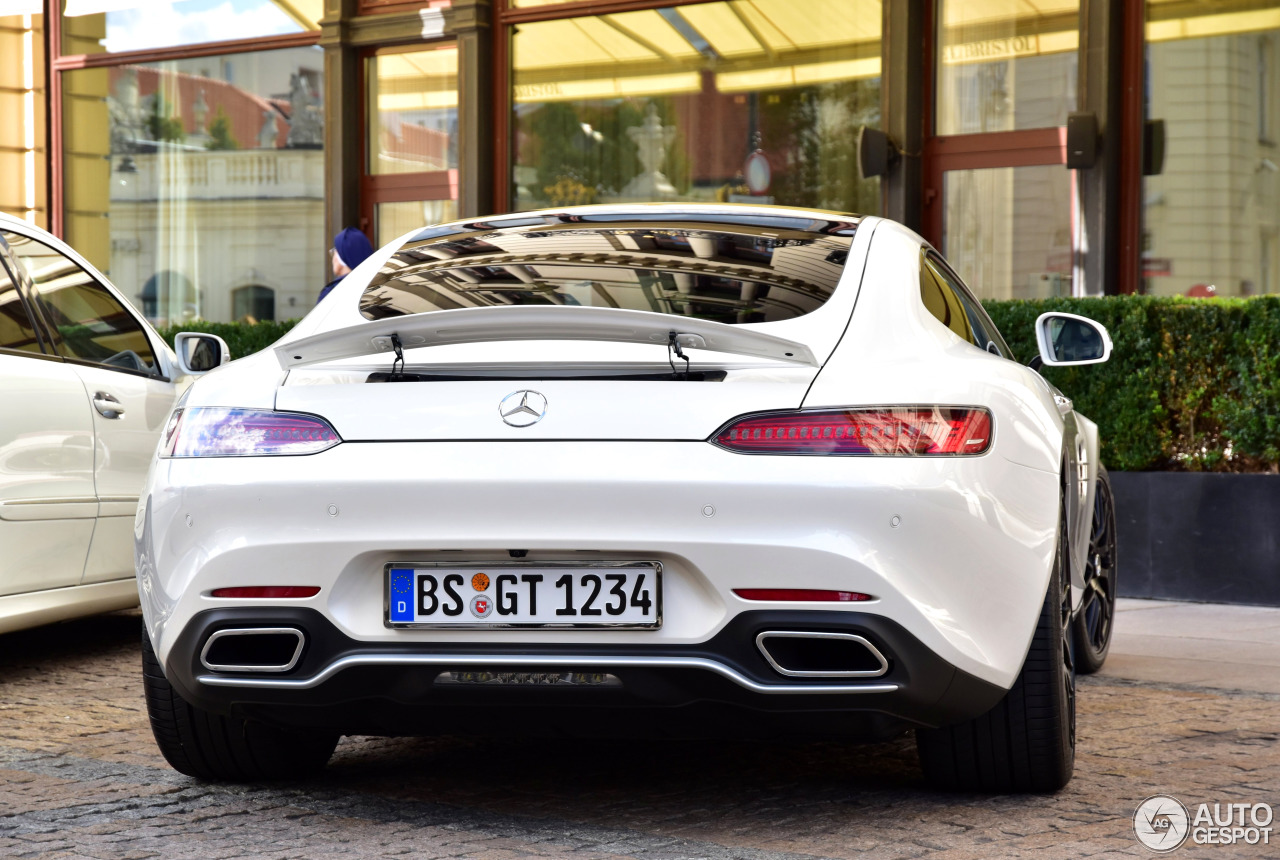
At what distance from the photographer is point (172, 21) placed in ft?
49.2

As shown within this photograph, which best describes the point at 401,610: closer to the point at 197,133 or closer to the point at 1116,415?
the point at 1116,415

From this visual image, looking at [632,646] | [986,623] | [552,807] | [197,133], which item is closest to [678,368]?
[632,646]

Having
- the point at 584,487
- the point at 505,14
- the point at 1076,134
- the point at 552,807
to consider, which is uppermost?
the point at 505,14

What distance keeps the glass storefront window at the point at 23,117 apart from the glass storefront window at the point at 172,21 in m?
0.50

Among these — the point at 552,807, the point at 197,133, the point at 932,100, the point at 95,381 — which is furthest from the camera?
the point at 197,133

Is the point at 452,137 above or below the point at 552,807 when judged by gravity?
above

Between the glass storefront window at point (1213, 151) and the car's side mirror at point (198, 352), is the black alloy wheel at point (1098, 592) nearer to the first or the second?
the car's side mirror at point (198, 352)

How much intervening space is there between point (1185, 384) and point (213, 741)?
5553mm

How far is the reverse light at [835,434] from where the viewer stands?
3164mm

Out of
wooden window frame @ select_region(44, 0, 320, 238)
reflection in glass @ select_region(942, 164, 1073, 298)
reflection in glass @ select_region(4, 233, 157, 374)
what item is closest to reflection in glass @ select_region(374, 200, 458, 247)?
wooden window frame @ select_region(44, 0, 320, 238)

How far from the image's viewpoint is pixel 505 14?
13555 mm

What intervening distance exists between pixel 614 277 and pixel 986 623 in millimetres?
1163

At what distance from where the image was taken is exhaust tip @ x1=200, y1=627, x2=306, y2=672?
3.33m

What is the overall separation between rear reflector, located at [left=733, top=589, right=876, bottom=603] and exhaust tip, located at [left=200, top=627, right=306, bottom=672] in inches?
36.4
